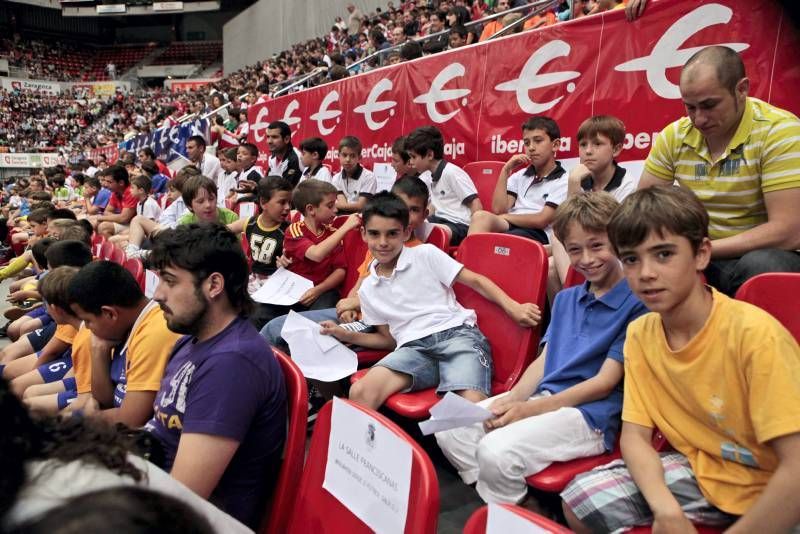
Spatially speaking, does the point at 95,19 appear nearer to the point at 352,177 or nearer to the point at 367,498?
the point at 352,177

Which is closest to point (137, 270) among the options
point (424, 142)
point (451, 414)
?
point (424, 142)

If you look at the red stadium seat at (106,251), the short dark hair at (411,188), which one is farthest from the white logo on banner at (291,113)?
the short dark hair at (411,188)

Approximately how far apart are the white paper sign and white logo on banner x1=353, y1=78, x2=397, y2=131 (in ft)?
5.36

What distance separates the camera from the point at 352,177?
197 inches

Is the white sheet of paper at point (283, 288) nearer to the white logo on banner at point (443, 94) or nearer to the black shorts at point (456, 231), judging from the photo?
the black shorts at point (456, 231)

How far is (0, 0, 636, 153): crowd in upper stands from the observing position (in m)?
6.17

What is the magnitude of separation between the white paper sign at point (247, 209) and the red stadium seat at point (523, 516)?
4.73 meters

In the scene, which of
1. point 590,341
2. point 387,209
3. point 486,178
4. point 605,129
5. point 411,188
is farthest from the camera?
point 486,178

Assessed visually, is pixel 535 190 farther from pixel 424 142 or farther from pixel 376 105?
pixel 376 105

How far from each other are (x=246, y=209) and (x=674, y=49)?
3.94 metres

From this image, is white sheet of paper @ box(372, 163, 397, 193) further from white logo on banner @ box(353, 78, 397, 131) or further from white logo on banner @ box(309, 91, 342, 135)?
white logo on banner @ box(309, 91, 342, 135)

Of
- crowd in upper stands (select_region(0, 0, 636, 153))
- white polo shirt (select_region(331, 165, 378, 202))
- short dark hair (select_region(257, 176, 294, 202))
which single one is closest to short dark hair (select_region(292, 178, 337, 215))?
short dark hair (select_region(257, 176, 294, 202))

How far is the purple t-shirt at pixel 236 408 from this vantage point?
4.28 feet

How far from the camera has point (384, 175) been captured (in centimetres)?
546
